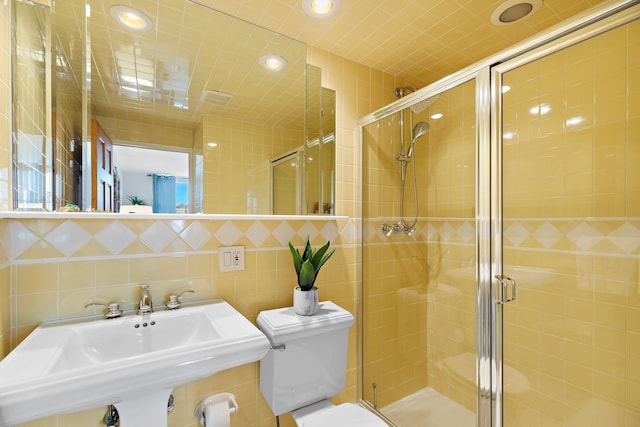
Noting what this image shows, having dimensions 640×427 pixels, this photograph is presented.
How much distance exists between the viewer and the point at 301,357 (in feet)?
4.37

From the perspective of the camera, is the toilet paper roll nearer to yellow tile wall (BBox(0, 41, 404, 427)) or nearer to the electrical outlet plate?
yellow tile wall (BBox(0, 41, 404, 427))

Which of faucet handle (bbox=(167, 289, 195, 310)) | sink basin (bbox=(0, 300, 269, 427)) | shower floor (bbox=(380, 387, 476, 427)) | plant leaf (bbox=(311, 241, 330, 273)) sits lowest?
shower floor (bbox=(380, 387, 476, 427))

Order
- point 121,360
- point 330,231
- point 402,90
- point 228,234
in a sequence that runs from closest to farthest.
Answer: point 121,360 < point 228,234 < point 330,231 < point 402,90

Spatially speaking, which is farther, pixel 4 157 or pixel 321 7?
pixel 321 7

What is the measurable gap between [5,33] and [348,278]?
1759 mm

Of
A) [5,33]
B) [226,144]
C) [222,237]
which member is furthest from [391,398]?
[5,33]

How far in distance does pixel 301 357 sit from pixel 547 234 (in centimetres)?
118

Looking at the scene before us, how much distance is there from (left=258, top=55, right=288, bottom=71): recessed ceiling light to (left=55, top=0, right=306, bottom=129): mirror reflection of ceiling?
0.02 meters

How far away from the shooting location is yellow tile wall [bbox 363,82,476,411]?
134cm

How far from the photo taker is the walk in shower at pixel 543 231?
108 centimetres

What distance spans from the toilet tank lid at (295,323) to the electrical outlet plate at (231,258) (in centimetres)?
26

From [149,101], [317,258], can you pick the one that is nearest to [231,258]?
[317,258]

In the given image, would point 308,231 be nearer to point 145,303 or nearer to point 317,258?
point 317,258

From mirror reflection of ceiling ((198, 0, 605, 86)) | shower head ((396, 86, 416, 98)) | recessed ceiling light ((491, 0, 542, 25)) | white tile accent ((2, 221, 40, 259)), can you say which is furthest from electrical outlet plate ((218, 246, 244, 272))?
recessed ceiling light ((491, 0, 542, 25))
